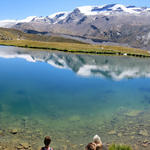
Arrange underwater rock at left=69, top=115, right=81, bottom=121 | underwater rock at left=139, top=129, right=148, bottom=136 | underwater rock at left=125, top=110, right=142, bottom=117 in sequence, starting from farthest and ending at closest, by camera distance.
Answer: underwater rock at left=125, top=110, right=142, bottom=117
underwater rock at left=69, top=115, right=81, bottom=121
underwater rock at left=139, top=129, right=148, bottom=136

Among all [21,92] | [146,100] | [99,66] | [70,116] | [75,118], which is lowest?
[75,118]

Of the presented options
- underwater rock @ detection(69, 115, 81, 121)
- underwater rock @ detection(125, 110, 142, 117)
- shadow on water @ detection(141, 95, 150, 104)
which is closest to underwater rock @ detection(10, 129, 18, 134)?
underwater rock @ detection(69, 115, 81, 121)

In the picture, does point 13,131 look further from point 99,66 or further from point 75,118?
point 99,66

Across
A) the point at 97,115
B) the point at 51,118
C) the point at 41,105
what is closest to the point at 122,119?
the point at 97,115

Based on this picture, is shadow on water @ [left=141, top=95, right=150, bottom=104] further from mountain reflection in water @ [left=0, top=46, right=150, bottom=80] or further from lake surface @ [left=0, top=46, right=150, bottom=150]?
mountain reflection in water @ [left=0, top=46, right=150, bottom=80]

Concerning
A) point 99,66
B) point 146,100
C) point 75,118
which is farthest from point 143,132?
point 99,66

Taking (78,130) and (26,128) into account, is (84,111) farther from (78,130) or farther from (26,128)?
(26,128)

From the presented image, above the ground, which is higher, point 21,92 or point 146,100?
point 21,92

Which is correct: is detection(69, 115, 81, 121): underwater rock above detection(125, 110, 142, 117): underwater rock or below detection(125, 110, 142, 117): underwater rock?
below

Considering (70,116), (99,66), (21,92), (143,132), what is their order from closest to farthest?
1. (143,132)
2. (70,116)
3. (21,92)
4. (99,66)

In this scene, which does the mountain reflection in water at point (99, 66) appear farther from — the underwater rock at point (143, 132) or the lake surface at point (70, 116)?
the underwater rock at point (143, 132)

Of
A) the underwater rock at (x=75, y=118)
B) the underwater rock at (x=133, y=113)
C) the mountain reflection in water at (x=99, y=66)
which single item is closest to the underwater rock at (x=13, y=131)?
the underwater rock at (x=75, y=118)

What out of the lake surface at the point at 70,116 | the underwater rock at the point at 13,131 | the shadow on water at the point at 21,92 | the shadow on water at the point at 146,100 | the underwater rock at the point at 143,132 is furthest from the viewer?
the shadow on water at the point at 21,92

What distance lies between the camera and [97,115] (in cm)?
2948
